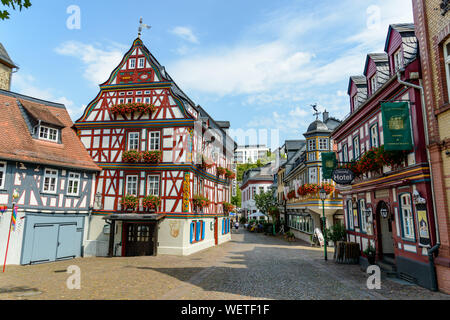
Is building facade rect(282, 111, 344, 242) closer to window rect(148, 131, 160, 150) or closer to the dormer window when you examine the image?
the dormer window

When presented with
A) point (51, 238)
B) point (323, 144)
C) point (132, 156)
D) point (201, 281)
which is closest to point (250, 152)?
point (323, 144)

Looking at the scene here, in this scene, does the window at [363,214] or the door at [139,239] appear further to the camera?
the door at [139,239]

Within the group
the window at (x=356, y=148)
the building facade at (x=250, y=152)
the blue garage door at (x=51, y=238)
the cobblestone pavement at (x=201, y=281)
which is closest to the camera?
the cobblestone pavement at (x=201, y=281)

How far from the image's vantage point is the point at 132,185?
63.8 ft

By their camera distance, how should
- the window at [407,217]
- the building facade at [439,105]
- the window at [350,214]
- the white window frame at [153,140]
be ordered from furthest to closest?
the white window frame at [153,140]
the window at [350,214]
the window at [407,217]
the building facade at [439,105]

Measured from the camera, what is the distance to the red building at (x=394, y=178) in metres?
9.92

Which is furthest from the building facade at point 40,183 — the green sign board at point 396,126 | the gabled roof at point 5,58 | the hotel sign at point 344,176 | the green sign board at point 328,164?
the green sign board at point 396,126

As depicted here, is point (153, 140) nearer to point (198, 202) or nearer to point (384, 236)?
point (198, 202)

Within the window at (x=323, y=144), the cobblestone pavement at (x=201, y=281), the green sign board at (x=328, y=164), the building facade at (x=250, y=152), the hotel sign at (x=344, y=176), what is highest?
the building facade at (x=250, y=152)

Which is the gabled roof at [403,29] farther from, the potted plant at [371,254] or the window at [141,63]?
the window at [141,63]

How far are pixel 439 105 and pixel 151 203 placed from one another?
49.7 ft

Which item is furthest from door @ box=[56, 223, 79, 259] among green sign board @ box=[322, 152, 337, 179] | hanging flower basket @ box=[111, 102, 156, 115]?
green sign board @ box=[322, 152, 337, 179]

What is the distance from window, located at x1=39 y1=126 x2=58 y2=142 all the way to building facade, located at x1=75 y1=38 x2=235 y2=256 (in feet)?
6.99

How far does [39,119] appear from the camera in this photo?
57.4ft
